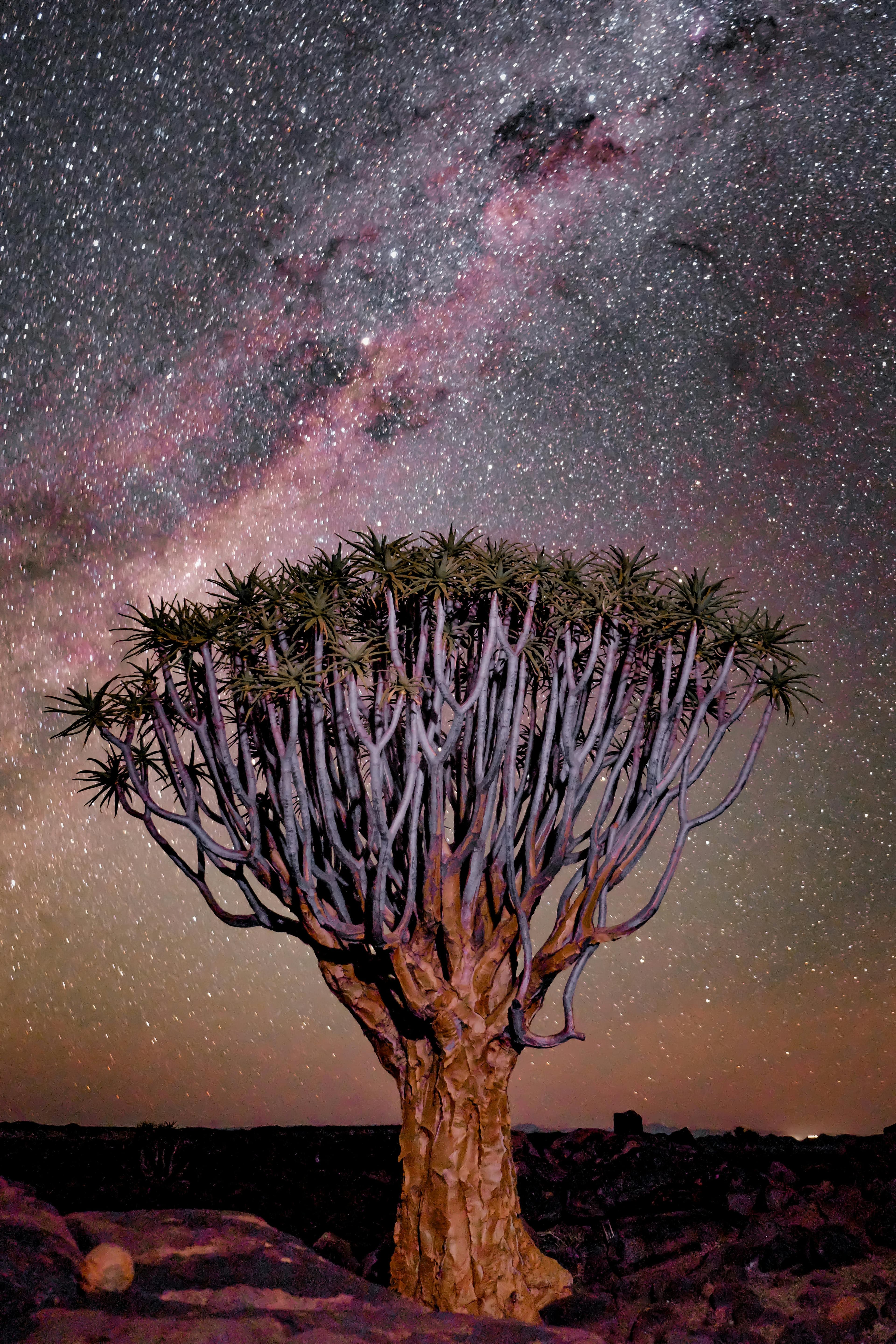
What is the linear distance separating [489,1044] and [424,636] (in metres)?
2.16

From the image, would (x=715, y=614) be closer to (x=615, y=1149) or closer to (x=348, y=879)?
(x=348, y=879)

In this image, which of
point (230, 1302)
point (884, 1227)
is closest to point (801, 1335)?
point (884, 1227)

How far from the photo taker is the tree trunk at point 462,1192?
4812 mm

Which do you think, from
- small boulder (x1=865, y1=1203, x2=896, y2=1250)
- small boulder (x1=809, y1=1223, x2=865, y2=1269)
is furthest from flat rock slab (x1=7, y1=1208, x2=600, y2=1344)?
small boulder (x1=865, y1=1203, x2=896, y2=1250)

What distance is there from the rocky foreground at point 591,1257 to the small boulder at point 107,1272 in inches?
1.8

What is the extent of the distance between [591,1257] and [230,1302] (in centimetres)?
304

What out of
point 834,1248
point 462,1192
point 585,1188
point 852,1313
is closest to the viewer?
point 462,1192

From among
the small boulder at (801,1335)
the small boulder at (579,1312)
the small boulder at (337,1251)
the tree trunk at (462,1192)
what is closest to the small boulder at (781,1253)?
the small boulder at (801,1335)

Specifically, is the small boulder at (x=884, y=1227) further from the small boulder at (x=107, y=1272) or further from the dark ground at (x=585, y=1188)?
the small boulder at (x=107, y=1272)

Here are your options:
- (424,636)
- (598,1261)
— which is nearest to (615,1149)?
(598,1261)

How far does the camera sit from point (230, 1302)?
3977mm

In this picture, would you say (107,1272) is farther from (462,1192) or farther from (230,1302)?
(462,1192)

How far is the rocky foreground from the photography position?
12.7ft

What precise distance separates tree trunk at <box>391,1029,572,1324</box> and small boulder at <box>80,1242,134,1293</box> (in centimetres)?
152
